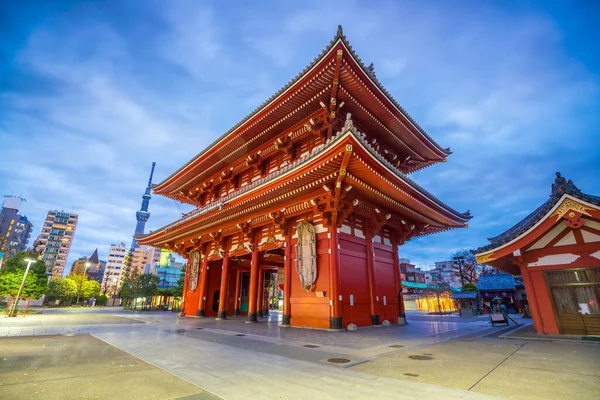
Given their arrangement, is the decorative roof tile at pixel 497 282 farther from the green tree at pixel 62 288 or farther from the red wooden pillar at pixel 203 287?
the green tree at pixel 62 288

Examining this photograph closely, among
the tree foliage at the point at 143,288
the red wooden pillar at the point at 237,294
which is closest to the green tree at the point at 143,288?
the tree foliage at the point at 143,288

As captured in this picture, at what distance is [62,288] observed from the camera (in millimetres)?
40719

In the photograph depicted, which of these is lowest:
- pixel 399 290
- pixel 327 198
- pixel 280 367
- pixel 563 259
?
pixel 280 367

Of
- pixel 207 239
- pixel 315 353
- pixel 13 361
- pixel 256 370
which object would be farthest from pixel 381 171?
pixel 207 239

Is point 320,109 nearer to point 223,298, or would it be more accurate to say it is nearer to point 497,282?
point 223,298

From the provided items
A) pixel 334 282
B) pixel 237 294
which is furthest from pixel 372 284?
pixel 237 294

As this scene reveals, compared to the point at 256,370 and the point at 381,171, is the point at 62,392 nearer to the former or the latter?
the point at 256,370

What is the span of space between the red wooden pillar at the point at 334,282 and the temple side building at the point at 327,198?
0.04m

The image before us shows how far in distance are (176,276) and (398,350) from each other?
93940 mm

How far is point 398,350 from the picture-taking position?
23.9ft

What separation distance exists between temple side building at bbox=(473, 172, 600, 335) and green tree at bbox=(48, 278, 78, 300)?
177 ft

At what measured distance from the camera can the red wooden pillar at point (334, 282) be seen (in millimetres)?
11508

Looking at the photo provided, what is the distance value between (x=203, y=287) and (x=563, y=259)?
66.4ft

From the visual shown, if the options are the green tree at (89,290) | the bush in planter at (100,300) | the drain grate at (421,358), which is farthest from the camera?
the green tree at (89,290)
